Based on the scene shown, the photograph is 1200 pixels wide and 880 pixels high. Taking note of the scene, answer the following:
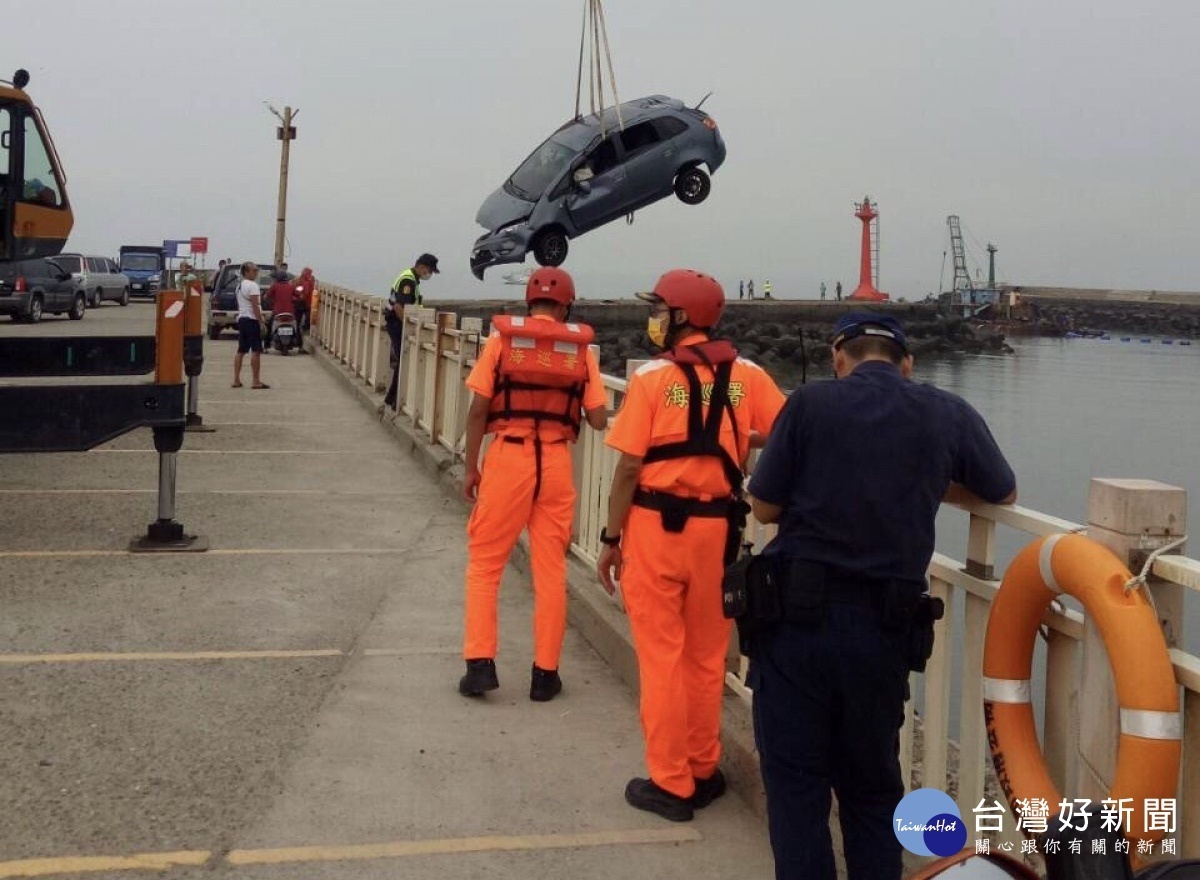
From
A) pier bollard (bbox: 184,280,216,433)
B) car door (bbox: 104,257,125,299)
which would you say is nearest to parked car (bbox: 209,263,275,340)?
car door (bbox: 104,257,125,299)

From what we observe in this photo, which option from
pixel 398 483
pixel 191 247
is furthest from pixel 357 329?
pixel 191 247

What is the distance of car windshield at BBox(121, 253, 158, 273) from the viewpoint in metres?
59.0

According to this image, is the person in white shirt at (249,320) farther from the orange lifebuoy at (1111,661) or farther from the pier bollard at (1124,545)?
the pier bollard at (1124,545)

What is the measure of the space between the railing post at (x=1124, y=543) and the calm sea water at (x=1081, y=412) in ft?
24.0

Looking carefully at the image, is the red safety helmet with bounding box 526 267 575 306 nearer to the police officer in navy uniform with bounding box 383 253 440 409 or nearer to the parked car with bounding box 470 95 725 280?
the parked car with bounding box 470 95 725 280

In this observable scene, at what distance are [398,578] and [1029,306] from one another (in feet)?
71.0

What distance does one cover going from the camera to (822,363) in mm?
22344

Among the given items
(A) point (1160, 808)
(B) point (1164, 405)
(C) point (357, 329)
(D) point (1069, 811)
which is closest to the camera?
(D) point (1069, 811)

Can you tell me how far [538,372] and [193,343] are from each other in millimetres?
7354

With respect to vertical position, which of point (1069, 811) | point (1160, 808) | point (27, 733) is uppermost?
point (1069, 811)

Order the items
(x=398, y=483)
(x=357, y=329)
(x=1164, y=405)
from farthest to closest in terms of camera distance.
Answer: (x=1164, y=405) → (x=357, y=329) → (x=398, y=483)

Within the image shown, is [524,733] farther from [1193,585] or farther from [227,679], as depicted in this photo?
[1193,585]

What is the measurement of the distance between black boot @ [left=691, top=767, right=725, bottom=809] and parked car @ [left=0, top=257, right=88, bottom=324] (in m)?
31.1

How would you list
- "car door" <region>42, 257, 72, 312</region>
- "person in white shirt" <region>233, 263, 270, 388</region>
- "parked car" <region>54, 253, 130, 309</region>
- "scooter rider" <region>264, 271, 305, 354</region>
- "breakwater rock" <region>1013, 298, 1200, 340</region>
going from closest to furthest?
"person in white shirt" <region>233, 263, 270, 388</region>
"scooter rider" <region>264, 271, 305, 354</region>
"breakwater rock" <region>1013, 298, 1200, 340</region>
"car door" <region>42, 257, 72, 312</region>
"parked car" <region>54, 253, 130, 309</region>
